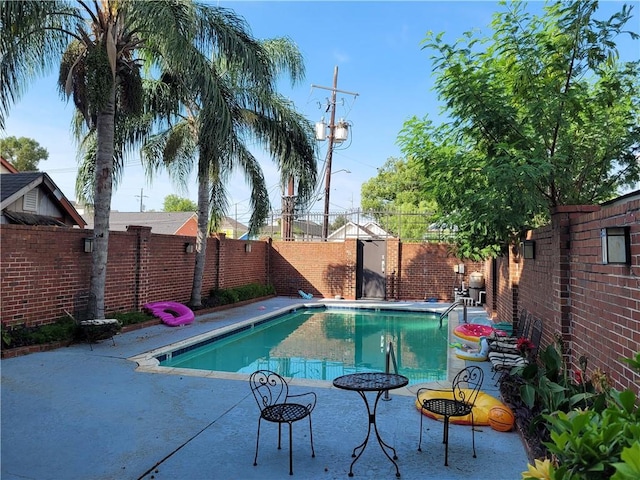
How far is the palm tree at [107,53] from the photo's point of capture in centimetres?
727

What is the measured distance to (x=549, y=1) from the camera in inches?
205

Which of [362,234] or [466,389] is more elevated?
[362,234]

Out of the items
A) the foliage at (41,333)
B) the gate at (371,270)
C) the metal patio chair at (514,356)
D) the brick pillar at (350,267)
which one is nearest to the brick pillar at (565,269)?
the metal patio chair at (514,356)

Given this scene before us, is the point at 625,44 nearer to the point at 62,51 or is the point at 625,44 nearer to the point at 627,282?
the point at 627,282

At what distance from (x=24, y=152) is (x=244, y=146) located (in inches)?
1064

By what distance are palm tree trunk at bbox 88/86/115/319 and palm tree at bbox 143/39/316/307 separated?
242 centimetres

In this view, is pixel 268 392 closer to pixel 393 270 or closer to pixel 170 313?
pixel 170 313

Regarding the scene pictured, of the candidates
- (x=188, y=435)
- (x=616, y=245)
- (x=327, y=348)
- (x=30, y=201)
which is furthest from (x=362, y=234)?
(x=616, y=245)

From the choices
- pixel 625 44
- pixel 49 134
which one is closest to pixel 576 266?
pixel 625 44

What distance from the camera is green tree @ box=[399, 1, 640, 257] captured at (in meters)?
4.78

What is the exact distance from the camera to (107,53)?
7664 millimetres

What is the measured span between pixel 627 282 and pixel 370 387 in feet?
6.11

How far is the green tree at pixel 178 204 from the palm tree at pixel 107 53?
45062 millimetres

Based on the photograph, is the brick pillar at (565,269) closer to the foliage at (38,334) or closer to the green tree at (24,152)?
the foliage at (38,334)
